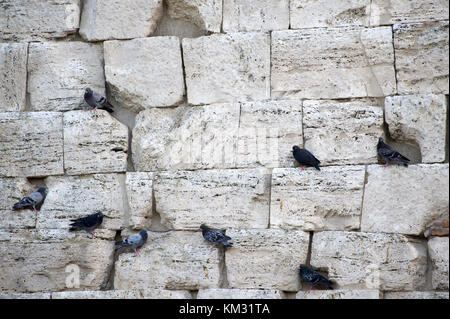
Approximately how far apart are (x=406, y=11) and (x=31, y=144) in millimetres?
4033

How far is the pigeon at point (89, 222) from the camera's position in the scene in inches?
274

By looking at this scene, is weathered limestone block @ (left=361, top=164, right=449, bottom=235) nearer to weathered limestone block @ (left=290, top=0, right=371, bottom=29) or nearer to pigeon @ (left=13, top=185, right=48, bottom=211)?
weathered limestone block @ (left=290, top=0, right=371, bottom=29)

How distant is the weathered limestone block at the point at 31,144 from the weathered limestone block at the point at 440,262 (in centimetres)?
378

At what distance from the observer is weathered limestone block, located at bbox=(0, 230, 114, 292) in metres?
7.05

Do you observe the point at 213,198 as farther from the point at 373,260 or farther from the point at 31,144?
the point at 31,144

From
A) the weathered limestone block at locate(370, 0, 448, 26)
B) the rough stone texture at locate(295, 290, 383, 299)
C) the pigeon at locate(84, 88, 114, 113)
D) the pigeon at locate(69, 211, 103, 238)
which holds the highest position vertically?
the weathered limestone block at locate(370, 0, 448, 26)

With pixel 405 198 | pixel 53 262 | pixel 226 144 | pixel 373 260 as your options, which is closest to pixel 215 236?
pixel 226 144

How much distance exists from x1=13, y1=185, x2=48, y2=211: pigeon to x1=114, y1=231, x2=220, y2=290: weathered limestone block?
41.0 inches

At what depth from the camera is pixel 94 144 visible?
7.31m

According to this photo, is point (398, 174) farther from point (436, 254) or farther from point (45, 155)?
point (45, 155)

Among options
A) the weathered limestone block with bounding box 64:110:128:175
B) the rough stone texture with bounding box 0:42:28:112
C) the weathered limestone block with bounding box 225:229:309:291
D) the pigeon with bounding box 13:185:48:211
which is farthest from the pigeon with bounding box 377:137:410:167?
the rough stone texture with bounding box 0:42:28:112

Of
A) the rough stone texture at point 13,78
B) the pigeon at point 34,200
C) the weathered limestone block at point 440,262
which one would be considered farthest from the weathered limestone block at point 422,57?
the rough stone texture at point 13,78

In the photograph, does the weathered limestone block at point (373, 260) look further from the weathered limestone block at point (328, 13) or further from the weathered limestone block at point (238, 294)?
the weathered limestone block at point (328, 13)

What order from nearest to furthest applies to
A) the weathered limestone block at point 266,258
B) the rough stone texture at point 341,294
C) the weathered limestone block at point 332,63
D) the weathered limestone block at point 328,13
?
1. the rough stone texture at point 341,294
2. the weathered limestone block at point 266,258
3. the weathered limestone block at point 332,63
4. the weathered limestone block at point 328,13
